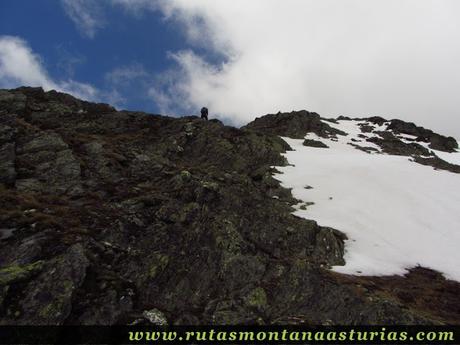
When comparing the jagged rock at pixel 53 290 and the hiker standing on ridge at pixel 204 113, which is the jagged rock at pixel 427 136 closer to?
the hiker standing on ridge at pixel 204 113

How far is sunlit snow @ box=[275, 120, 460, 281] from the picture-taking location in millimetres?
28453

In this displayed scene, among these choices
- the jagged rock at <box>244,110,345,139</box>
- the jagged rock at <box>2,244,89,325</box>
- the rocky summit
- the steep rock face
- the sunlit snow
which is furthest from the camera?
the jagged rock at <box>244,110,345,139</box>

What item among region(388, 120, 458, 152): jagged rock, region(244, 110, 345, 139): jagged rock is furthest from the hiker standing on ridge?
region(388, 120, 458, 152): jagged rock

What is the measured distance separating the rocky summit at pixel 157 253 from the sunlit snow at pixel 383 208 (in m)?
1.86

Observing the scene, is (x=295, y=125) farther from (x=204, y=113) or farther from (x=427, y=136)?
(x=427, y=136)

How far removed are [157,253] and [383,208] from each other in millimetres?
26012

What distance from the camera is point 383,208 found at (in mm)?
37500

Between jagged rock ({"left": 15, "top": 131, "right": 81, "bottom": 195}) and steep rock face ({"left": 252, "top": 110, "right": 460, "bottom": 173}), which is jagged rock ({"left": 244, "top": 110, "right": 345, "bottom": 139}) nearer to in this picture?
steep rock face ({"left": 252, "top": 110, "right": 460, "bottom": 173})

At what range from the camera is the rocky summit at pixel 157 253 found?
16.3m

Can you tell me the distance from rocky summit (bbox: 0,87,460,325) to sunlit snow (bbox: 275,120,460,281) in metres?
1.86

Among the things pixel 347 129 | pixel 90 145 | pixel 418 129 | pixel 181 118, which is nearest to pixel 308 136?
pixel 347 129

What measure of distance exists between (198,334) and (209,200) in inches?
468

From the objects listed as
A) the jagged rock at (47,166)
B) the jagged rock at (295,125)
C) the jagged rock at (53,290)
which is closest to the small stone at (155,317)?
the jagged rock at (53,290)

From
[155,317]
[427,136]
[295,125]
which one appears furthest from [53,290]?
[427,136]
